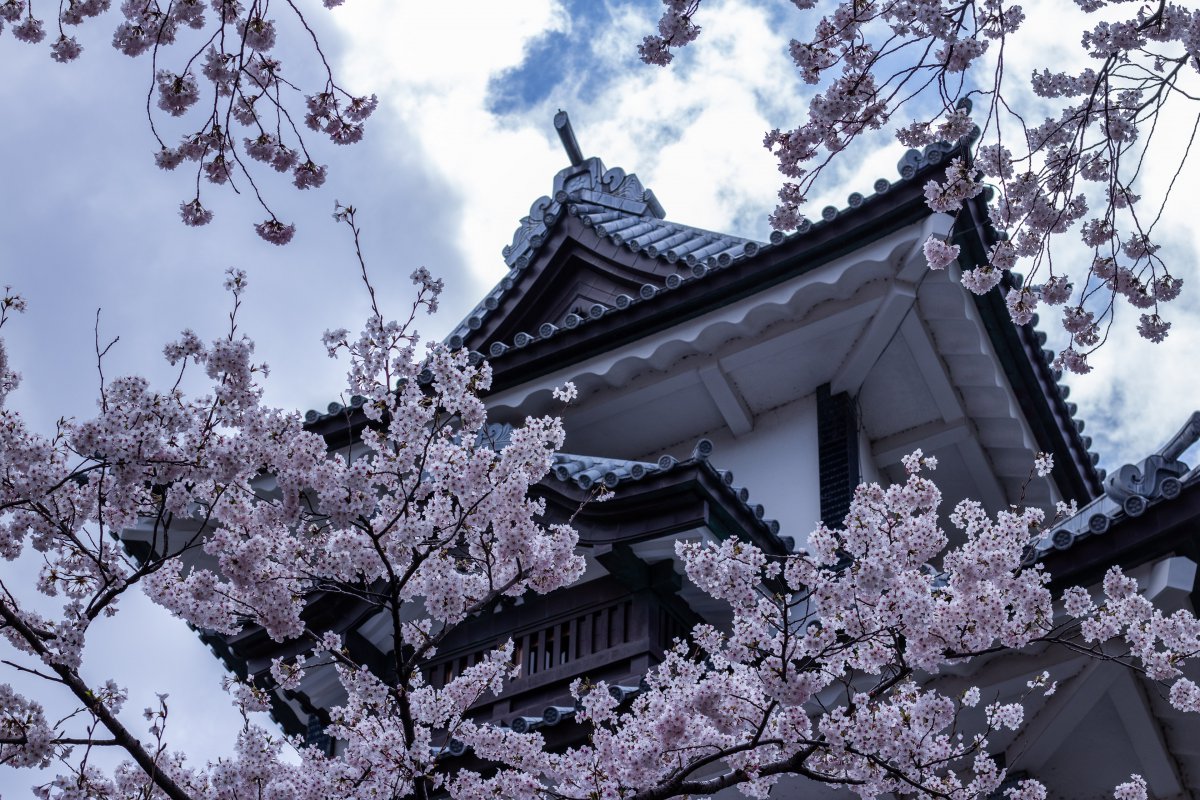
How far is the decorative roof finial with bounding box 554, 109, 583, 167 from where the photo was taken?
1467cm

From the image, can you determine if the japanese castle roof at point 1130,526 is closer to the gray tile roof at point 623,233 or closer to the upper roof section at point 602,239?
the gray tile roof at point 623,233

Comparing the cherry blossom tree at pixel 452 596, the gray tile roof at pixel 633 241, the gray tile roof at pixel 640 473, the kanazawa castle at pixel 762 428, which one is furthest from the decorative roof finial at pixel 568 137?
the cherry blossom tree at pixel 452 596

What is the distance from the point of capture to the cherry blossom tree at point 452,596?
18.0 feet

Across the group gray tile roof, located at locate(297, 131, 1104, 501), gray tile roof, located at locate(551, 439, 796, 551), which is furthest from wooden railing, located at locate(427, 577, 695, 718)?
gray tile roof, located at locate(297, 131, 1104, 501)

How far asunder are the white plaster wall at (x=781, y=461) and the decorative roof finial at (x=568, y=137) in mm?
4921

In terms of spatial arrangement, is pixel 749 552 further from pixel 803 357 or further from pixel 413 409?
pixel 803 357

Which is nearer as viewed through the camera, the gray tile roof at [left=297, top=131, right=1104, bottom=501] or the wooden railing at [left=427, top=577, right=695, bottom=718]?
the wooden railing at [left=427, top=577, right=695, bottom=718]

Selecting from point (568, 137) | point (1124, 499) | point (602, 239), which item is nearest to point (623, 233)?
point (602, 239)

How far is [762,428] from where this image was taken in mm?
10953

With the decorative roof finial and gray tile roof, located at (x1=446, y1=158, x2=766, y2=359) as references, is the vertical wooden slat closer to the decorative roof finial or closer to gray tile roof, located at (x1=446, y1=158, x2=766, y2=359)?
gray tile roof, located at (x1=446, y1=158, x2=766, y2=359)

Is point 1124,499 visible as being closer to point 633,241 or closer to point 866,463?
point 866,463

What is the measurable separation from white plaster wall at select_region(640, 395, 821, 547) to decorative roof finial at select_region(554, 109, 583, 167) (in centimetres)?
492

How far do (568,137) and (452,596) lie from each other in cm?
950

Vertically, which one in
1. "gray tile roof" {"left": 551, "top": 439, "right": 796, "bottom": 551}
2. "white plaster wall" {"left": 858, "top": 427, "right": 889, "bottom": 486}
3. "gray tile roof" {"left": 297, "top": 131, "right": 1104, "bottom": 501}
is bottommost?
"gray tile roof" {"left": 551, "top": 439, "right": 796, "bottom": 551}
